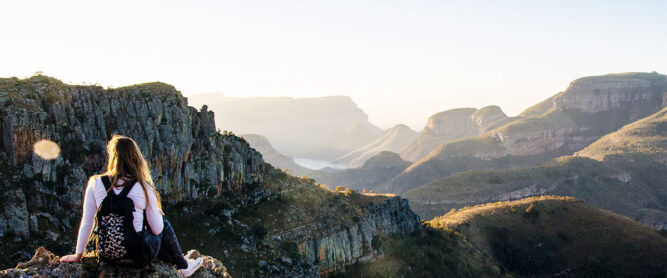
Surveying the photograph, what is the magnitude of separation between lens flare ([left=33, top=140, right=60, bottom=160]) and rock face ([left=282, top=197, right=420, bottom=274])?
18.7 meters

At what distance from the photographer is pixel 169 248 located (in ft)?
27.3

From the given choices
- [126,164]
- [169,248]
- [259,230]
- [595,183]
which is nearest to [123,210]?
[126,164]

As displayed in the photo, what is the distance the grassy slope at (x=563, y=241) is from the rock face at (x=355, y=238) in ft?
46.6

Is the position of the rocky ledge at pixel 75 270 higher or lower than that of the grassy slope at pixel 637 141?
higher

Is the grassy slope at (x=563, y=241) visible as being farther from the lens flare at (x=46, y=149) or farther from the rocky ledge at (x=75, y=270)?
the rocky ledge at (x=75, y=270)

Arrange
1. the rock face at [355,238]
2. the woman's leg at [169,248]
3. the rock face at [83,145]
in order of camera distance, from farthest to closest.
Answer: the rock face at [355,238]
the rock face at [83,145]
the woman's leg at [169,248]

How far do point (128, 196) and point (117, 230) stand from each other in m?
0.71

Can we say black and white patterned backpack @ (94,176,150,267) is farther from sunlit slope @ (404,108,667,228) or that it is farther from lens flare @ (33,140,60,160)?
sunlit slope @ (404,108,667,228)

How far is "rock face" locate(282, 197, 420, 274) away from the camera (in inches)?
1454

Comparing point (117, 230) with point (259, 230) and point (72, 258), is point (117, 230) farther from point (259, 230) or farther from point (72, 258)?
point (259, 230)

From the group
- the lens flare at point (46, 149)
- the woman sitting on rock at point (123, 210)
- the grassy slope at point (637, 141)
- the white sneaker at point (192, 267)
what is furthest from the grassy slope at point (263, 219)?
the grassy slope at point (637, 141)

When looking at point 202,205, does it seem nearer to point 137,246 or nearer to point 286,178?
point 286,178

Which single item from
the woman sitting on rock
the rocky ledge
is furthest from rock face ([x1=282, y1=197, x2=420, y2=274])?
→ the woman sitting on rock

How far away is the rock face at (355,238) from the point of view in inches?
1454
